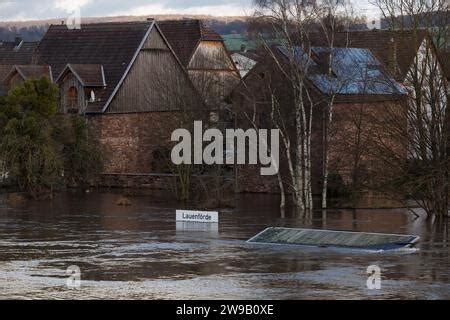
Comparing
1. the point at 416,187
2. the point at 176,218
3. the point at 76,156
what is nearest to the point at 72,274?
the point at 176,218

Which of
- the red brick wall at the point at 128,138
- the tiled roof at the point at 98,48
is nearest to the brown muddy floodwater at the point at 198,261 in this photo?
the red brick wall at the point at 128,138

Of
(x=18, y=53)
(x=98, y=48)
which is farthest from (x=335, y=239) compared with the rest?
(x=18, y=53)

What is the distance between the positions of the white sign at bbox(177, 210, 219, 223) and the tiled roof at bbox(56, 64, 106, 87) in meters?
23.8

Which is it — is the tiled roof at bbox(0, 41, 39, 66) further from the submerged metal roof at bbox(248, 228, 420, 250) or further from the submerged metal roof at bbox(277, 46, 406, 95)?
the submerged metal roof at bbox(248, 228, 420, 250)

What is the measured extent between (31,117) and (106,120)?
429 inches

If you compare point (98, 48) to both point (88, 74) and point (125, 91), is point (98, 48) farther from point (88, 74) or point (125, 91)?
point (125, 91)

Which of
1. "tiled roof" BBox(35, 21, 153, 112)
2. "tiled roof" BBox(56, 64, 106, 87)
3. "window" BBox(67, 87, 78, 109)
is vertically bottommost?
"window" BBox(67, 87, 78, 109)

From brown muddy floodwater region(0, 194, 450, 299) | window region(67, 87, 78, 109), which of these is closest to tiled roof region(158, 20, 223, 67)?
window region(67, 87, 78, 109)

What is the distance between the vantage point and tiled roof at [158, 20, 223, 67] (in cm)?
7971

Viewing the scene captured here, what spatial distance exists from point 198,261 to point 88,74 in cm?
3843

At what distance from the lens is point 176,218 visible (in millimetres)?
45000

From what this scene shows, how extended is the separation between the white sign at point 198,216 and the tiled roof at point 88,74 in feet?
78.2

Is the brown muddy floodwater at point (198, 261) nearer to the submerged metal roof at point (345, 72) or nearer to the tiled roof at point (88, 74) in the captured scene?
the submerged metal roof at point (345, 72)
